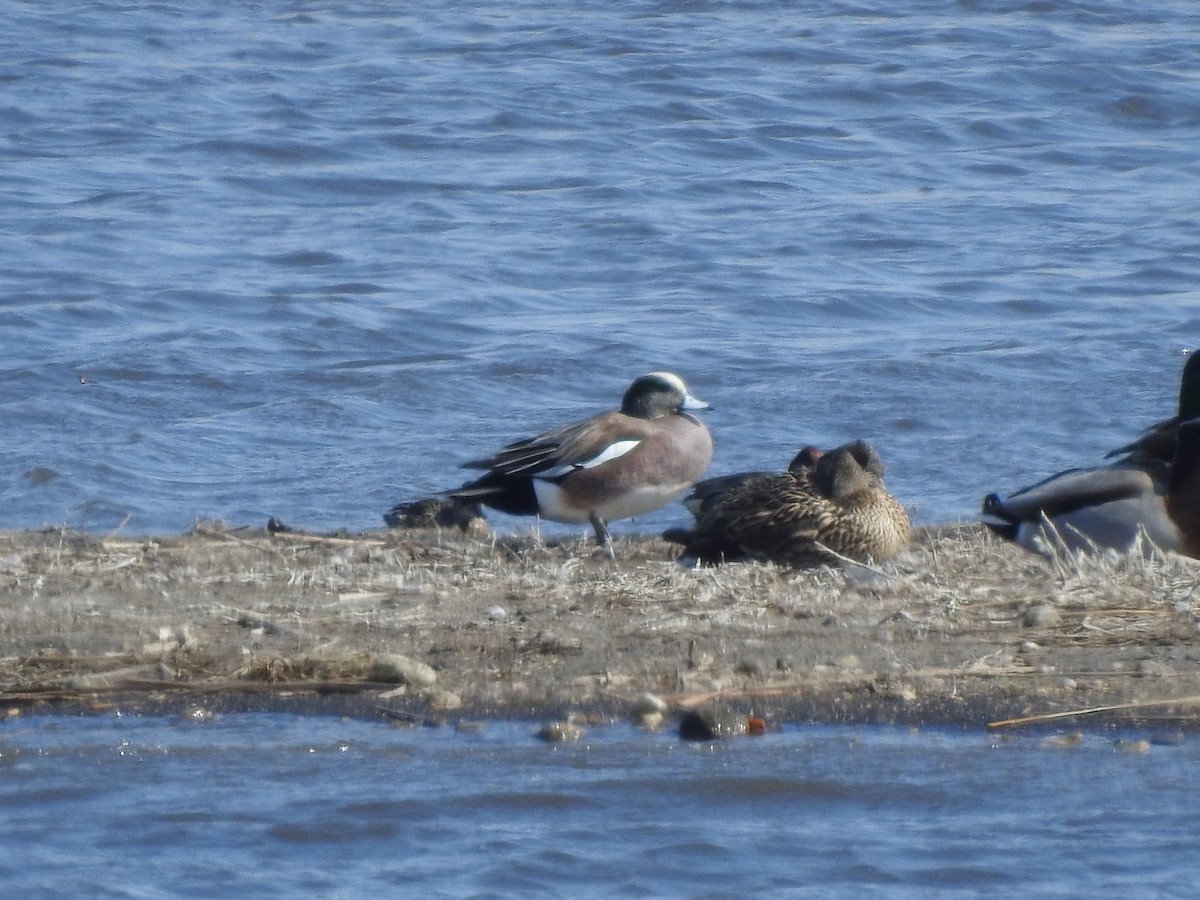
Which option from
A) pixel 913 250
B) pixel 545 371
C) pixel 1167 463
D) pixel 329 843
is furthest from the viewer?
pixel 913 250

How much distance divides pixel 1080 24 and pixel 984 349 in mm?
10520

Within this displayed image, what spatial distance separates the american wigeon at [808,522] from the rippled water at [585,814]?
209 cm

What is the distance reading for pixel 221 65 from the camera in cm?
2100

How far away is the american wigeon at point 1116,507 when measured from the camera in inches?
269

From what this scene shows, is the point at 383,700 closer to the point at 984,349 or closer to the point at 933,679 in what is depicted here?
the point at 933,679

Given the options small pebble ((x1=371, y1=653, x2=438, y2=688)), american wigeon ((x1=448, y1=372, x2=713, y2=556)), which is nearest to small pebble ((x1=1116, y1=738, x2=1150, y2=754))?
small pebble ((x1=371, y1=653, x2=438, y2=688))

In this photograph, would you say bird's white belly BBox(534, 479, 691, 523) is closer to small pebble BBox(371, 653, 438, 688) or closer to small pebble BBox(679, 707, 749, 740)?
small pebble BBox(371, 653, 438, 688)

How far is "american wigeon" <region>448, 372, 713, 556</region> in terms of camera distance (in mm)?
8484

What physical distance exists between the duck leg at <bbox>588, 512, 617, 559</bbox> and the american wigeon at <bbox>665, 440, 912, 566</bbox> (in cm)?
47

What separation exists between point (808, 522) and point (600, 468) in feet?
5.76

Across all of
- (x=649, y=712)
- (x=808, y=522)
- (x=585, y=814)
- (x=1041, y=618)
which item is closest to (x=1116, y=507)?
(x=808, y=522)

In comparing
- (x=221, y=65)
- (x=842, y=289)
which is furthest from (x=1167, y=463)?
(x=221, y=65)

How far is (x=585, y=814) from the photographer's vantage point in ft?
14.3

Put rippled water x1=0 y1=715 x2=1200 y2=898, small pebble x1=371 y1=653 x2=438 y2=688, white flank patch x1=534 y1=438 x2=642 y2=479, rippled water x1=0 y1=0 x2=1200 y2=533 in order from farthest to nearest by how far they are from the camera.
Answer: rippled water x1=0 y1=0 x2=1200 y2=533 → white flank patch x1=534 y1=438 x2=642 y2=479 → small pebble x1=371 y1=653 x2=438 y2=688 → rippled water x1=0 y1=715 x2=1200 y2=898
